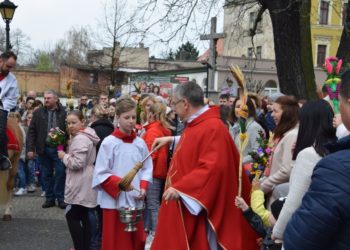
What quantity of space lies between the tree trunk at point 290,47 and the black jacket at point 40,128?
512 centimetres

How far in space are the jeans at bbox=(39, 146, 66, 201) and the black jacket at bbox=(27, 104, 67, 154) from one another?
164mm

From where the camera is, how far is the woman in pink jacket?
565 centimetres

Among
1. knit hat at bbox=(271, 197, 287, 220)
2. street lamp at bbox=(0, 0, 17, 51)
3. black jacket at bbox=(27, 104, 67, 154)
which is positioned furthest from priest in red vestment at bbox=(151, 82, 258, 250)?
street lamp at bbox=(0, 0, 17, 51)

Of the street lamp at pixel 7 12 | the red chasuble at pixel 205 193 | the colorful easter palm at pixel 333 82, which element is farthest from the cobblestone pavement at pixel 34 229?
the street lamp at pixel 7 12

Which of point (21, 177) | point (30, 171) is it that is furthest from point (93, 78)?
point (21, 177)

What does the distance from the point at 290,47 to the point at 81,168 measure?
6714 millimetres

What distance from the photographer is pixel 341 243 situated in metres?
1.98

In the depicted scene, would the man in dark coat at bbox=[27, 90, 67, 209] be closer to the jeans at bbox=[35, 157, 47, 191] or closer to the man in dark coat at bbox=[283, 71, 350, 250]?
the jeans at bbox=[35, 157, 47, 191]

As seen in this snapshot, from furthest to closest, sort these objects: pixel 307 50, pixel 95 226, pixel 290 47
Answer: pixel 307 50, pixel 290 47, pixel 95 226

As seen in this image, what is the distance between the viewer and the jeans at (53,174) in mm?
8867

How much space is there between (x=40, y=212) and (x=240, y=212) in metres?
5.27

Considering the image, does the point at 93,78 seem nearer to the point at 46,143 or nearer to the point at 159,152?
the point at 46,143

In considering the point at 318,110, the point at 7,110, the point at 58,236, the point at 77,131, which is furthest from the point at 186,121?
the point at 58,236

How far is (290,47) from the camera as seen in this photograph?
1098 cm
